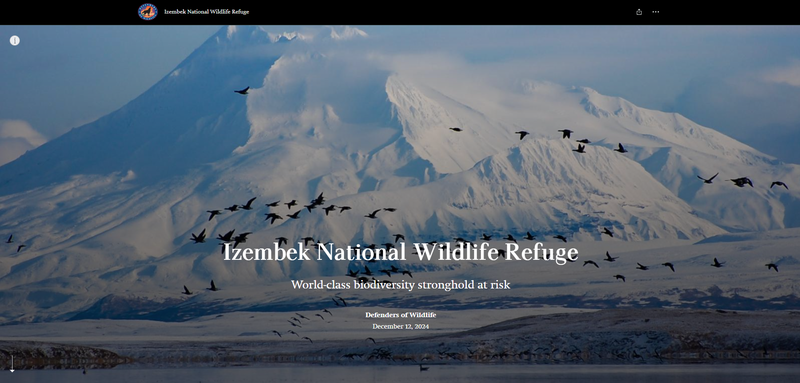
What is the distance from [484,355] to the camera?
9462 centimetres

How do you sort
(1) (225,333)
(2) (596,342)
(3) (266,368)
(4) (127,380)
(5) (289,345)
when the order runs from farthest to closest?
(1) (225,333) < (5) (289,345) < (2) (596,342) < (3) (266,368) < (4) (127,380)
